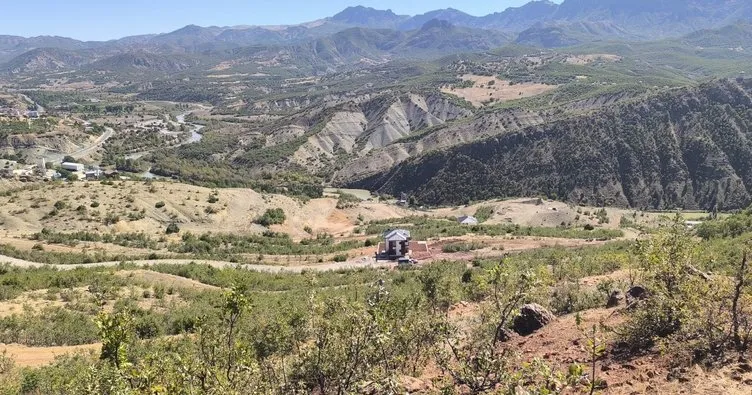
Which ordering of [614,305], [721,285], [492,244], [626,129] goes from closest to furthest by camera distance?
[721,285] < [614,305] < [492,244] < [626,129]

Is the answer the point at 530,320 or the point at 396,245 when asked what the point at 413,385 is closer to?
the point at 530,320

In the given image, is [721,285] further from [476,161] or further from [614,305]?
[476,161]

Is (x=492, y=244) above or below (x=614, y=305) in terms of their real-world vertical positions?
below

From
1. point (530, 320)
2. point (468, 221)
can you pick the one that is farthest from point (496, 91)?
point (530, 320)

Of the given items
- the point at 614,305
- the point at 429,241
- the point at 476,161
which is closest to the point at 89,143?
the point at 476,161

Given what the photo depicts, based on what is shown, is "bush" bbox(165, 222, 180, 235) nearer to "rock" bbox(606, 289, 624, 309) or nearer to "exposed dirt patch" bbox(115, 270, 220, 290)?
"exposed dirt patch" bbox(115, 270, 220, 290)
